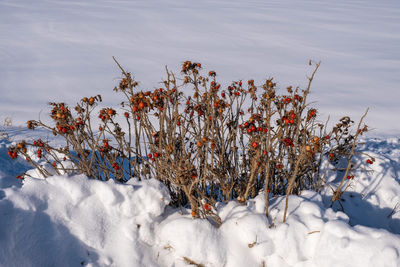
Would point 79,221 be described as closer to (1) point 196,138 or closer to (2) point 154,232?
(2) point 154,232

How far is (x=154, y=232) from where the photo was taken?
246 cm

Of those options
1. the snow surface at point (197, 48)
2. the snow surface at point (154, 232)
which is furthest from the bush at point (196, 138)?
the snow surface at point (197, 48)

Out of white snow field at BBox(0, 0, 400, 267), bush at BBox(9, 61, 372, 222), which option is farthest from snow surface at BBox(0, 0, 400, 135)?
bush at BBox(9, 61, 372, 222)

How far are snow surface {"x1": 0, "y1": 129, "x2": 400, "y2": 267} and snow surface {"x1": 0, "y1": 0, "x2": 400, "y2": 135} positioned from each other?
172 inches

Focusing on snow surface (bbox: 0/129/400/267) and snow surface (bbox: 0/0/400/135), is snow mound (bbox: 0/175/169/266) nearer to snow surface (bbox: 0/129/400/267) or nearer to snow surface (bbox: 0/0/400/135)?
snow surface (bbox: 0/129/400/267)

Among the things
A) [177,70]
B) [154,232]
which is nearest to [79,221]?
[154,232]

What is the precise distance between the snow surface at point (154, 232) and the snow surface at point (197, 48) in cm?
437

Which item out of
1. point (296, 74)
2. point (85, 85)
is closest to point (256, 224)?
point (85, 85)

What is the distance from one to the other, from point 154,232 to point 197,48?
1079 centimetres

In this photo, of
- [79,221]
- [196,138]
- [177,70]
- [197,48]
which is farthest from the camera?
[197,48]

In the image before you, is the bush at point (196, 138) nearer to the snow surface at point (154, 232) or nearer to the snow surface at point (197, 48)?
the snow surface at point (154, 232)

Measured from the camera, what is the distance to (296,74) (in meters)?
9.88

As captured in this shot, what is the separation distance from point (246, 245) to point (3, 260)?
1512mm

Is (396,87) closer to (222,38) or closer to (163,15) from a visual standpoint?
(222,38)
